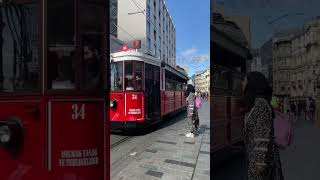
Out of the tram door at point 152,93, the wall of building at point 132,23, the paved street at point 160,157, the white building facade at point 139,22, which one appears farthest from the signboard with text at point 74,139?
the wall of building at point 132,23

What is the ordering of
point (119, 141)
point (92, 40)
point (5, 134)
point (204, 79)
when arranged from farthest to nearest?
point (204, 79)
point (119, 141)
point (92, 40)
point (5, 134)

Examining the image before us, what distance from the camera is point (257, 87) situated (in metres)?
3.09

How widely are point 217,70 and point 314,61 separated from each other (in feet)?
2.27

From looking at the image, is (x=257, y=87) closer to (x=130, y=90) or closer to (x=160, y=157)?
(x=160, y=157)

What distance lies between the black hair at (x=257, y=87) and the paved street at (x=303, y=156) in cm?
32

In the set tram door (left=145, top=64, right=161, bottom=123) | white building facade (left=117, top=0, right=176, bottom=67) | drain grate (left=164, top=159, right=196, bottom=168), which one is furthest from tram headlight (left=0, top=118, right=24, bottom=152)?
white building facade (left=117, top=0, right=176, bottom=67)

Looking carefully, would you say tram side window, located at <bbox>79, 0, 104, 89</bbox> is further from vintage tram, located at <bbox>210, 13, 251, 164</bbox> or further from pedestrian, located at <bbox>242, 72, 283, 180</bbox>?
pedestrian, located at <bbox>242, 72, 283, 180</bbox>

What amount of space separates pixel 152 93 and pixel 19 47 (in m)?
11.2

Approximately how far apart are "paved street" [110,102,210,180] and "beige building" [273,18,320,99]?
173 inches

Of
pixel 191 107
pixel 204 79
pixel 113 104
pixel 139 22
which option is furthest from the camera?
pixel 139 22

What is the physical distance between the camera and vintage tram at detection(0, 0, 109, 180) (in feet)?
13.0

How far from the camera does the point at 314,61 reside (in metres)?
2.82

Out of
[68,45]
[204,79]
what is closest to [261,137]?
[68,45]

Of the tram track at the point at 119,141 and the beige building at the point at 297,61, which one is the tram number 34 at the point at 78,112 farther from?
the tram track at the point at 119,141
